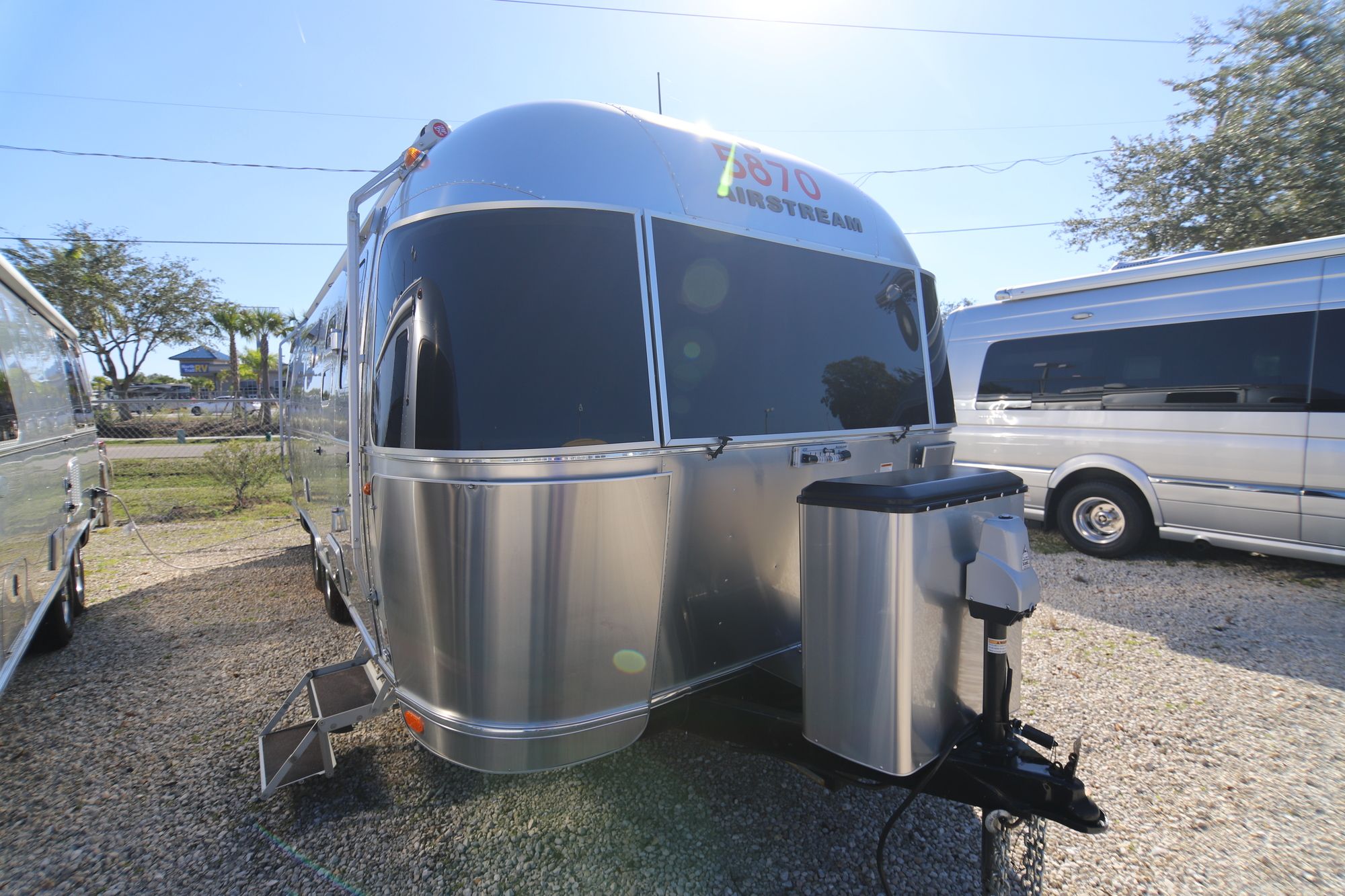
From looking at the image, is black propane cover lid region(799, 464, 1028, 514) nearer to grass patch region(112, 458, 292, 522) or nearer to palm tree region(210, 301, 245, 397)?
grass patch region(112, 458, 292, 522)

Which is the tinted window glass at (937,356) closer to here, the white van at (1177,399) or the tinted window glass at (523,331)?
the tinted window glass at (523,331)

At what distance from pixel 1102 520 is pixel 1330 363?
7.63ft

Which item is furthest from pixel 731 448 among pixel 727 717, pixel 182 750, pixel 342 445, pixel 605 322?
pixel 182 750

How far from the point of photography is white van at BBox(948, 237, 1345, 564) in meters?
5.41

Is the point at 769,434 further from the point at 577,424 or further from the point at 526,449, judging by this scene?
the point at 526,449

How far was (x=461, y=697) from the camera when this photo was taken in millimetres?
2238

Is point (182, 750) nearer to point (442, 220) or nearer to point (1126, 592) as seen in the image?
point (442, 220)

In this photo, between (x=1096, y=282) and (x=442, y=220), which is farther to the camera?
(x=1096, y=282)

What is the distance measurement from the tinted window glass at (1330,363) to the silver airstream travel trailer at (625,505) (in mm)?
4833

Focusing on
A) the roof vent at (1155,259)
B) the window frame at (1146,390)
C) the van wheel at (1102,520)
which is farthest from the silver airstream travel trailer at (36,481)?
the roof vent at (1155,259)

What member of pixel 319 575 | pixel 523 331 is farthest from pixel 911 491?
pixel 319 575

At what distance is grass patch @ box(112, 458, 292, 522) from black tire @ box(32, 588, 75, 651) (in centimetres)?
552

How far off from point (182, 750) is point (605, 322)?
325 cm

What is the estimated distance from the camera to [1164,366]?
6.25 m
